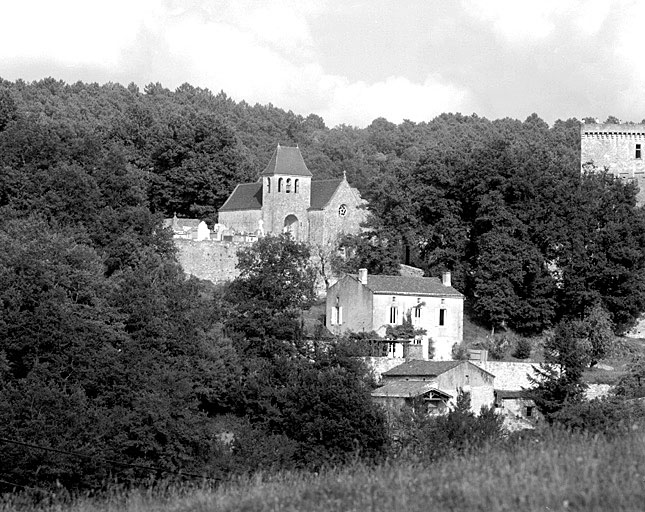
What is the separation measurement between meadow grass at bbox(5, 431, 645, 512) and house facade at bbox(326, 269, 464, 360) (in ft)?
115

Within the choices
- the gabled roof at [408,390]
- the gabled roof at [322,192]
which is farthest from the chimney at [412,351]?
the gabled roof at [322,192]

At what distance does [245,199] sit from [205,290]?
1168 centimetres

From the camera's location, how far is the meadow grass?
12984 millimetres

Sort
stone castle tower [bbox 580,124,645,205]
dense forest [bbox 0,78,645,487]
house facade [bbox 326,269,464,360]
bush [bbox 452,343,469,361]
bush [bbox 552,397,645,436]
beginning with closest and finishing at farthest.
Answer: dense forest [bbox 0,78,645,487], bush [bbox 552,397,645,436], bush [bbox 452,343,469,361], house facade [bbox 326,269,464,360], stone castle tower [bbox 580,124,645,205]

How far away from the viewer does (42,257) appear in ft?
146

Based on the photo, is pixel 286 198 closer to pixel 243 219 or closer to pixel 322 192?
pixel 322 192

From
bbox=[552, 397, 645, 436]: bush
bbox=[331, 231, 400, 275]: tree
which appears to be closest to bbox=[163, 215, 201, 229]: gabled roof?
bbox=[331, 231, 400, 275]: tree

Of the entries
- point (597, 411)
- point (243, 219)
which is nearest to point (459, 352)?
point (597, 411)

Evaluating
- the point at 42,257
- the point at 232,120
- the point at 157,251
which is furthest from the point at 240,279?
the point at 232,120

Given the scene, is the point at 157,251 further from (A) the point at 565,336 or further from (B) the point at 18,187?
(A) the point at 565,336

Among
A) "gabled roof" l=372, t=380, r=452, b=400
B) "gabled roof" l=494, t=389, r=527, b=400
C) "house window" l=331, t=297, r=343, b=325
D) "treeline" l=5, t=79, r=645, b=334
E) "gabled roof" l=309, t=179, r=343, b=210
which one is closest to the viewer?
"gabled roof" l=372, t=380, r=452, b=400

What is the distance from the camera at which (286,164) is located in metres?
62.8

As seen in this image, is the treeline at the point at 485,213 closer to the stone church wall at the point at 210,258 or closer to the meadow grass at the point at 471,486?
the stone church wall at the point at 210,258

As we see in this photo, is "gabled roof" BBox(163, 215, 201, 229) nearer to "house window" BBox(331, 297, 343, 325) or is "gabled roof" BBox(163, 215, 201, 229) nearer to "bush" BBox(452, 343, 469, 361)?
"house window" BBox(331, 297, 343, 325)
